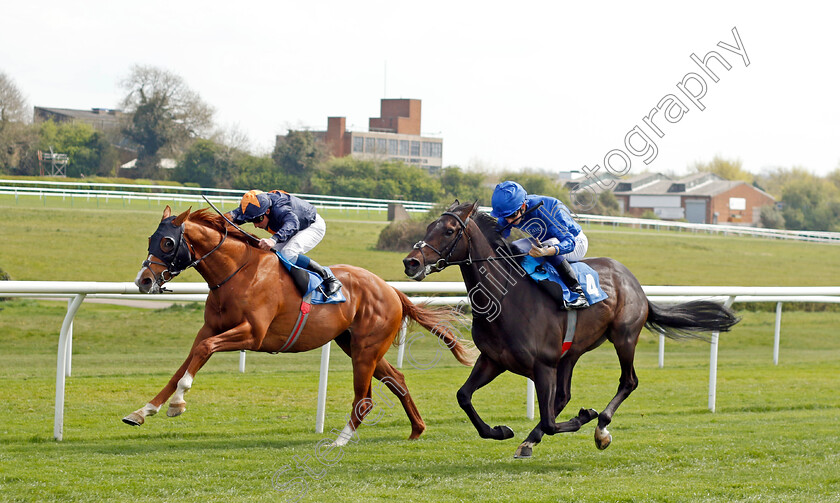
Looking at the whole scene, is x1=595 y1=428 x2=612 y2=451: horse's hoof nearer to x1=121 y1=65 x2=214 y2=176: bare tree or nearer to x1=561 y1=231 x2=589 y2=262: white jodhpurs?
x1=561 y1=231 x2=589 y2=262: white jodhpurs

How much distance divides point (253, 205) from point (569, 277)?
1793mm

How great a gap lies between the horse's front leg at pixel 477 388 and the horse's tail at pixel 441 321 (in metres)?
1.08

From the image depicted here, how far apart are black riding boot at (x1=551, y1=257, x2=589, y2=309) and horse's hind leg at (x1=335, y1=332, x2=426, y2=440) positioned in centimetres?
129

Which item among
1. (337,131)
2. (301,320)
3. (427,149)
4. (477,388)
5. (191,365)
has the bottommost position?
(477,388)

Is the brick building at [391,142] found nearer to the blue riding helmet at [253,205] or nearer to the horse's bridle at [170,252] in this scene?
the blue riding helmet at [253,205]

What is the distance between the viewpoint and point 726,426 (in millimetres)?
6043

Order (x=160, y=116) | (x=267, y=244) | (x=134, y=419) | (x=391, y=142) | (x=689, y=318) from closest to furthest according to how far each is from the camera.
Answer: (x=134, y=419) < (x=267, y=244) < (x=689, y=318) < (x=160, y=116) < (x=391, y=142)

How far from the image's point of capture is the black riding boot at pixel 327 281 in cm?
519

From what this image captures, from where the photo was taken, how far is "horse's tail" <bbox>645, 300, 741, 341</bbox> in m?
5.44

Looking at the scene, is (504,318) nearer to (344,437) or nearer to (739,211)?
(344,437)

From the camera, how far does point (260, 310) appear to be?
483cm

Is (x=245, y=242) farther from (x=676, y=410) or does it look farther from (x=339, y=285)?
(x=676, y=410)

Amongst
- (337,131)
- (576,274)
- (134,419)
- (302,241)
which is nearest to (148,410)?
(134,419)

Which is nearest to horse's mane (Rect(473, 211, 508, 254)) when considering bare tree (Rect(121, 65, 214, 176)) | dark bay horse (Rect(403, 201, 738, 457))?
dark bay horse (Rect(403, 201, 738, 457))
